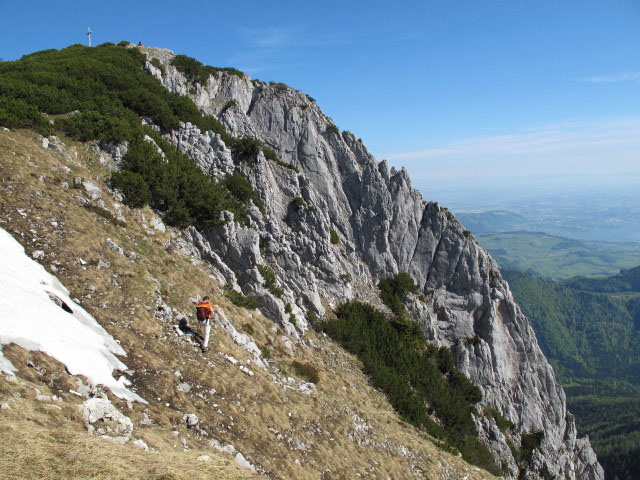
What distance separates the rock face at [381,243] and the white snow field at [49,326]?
868 inches

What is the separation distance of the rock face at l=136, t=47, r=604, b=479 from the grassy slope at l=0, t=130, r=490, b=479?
14.2 meters

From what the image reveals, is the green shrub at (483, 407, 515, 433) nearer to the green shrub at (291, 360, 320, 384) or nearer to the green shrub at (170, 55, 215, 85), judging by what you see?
the green shrub at (291, 360, 320, 384)

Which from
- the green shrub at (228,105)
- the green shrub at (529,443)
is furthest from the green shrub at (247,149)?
the green shrub at (529,443)

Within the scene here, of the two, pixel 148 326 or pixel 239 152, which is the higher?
pixel 239 152

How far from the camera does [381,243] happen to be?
158 feet

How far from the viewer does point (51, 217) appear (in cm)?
1867

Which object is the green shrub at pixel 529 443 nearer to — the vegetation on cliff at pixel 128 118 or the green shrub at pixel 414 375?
the green shrub at pixel 414 375

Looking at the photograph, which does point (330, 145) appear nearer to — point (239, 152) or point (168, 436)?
point (239, 152)

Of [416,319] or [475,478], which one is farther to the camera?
[416,319]

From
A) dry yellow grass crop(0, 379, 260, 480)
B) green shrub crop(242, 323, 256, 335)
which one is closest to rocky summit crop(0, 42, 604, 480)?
green shrub crop(242, 323, 256, 335)

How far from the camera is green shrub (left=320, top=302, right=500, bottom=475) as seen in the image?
30312mm

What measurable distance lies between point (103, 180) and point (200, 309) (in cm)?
1410

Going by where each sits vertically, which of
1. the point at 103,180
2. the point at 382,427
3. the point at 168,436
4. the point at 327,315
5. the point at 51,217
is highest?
the point at 103,180

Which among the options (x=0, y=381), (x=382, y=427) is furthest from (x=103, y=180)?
(x=382, y=427)
